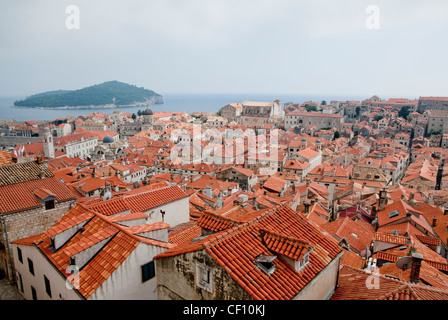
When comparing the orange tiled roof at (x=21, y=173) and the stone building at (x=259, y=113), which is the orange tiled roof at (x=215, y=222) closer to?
the orange tiled roof at (x=21, y=173)

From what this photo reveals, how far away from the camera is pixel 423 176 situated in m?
29.0

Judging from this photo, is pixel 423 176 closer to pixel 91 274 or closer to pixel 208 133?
pixel 91 274

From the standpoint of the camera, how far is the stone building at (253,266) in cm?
398

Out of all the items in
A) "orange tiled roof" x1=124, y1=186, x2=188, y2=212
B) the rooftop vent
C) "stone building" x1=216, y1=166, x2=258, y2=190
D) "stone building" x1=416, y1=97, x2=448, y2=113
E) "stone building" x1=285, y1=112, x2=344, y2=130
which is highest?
"stone building" x1=416, y1=97, x2=448, y2=113

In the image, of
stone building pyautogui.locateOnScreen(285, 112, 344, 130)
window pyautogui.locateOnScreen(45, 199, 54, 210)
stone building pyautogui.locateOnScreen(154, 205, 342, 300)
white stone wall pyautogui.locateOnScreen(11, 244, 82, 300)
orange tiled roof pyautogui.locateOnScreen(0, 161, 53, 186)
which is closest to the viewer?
stone building pyautogui.locateOnScreen(154, 205, 342, 300)

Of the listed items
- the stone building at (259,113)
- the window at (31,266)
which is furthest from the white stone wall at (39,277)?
the stone building at (259,113)

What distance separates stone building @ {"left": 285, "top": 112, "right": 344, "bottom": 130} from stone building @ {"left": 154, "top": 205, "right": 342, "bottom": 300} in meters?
72.1

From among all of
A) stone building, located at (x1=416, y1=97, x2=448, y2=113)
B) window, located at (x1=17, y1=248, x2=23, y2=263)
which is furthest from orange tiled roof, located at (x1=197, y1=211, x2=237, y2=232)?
stone building, located at (x1=416, y1=97, x2=448, y2=113)

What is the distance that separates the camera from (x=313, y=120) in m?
75.6

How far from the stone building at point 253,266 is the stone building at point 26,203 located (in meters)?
6.18

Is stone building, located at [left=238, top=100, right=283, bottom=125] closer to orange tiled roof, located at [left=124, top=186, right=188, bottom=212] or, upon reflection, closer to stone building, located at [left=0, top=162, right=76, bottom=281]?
orange tiled roof, located at [left=124, top=186, right=188, bottom=212]

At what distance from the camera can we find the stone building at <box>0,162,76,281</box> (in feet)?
29.1

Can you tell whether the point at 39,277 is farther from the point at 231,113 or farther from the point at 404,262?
the point at 231,113

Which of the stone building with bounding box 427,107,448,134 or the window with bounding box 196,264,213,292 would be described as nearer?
the window with bounding box 196,264,213,292
